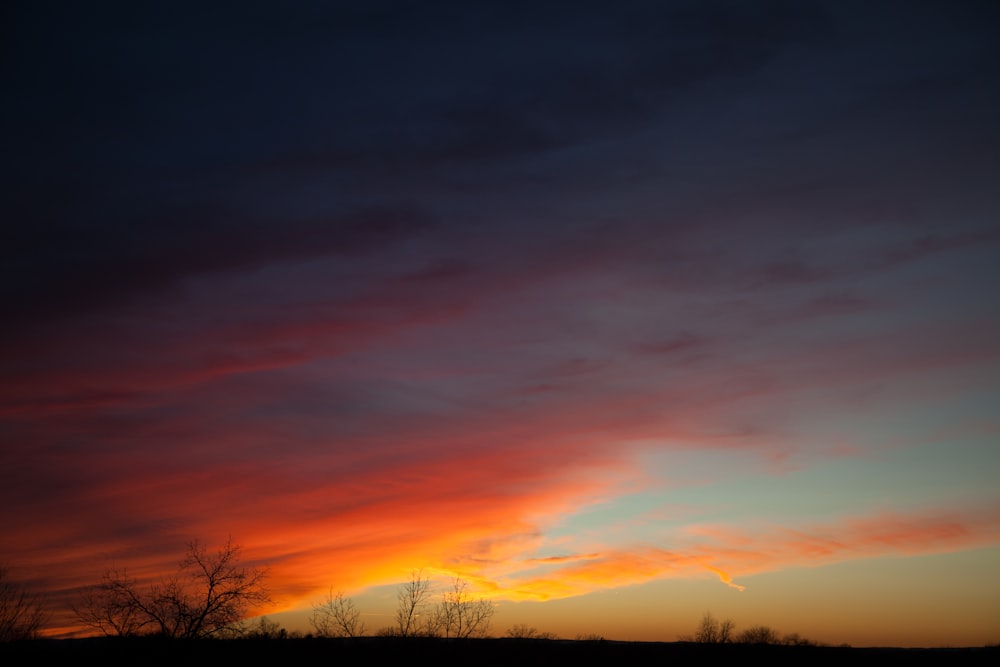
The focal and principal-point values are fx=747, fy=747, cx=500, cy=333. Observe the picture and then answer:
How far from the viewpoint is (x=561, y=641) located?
218ft

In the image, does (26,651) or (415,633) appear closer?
(26,651)

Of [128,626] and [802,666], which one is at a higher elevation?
[128,626]

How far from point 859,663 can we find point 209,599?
52.6 m

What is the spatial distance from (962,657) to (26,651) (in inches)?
2795

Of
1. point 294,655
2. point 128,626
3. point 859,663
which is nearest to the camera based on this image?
point 128,626

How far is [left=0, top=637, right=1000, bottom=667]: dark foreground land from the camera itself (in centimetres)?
4531

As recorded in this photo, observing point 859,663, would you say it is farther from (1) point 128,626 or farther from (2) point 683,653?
(1) point 128,626

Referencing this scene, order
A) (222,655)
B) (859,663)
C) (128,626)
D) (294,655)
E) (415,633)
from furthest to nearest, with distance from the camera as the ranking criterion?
(859,663) < (415,633) < (294,655) < (222,655) < (128,626)

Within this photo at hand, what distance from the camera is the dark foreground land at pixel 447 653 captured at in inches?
1784

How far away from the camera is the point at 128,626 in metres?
43.1

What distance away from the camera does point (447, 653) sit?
2226 inches

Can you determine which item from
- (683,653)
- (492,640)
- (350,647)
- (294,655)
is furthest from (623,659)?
(294,655)

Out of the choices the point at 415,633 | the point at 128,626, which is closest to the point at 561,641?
the point at 415,633

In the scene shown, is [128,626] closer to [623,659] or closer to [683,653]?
[623,659]
